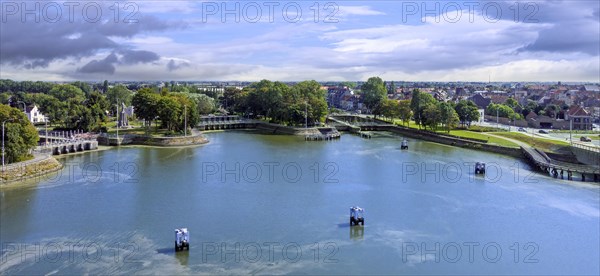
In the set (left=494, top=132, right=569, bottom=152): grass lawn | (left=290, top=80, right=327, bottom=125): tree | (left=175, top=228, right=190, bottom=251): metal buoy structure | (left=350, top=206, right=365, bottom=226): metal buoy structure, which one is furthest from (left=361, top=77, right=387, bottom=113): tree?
(left=175, top=228, right=190, bottom=251): metal buoy structure

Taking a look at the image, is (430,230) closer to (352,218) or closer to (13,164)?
(352,218)

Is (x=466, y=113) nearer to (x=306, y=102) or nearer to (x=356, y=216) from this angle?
(x=306, y=102)

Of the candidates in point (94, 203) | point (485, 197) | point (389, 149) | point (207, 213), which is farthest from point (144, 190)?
point (389, 149)

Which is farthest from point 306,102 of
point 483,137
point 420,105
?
point 483,137

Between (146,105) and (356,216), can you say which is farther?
(146,105)

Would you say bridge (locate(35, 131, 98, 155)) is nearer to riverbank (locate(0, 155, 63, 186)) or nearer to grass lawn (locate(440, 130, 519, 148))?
riverbank (locate(0, 155, 63, 186))

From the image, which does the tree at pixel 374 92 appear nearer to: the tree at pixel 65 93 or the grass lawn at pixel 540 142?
the grass lawn at pixel 540 142

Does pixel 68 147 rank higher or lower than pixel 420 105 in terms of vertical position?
lower
